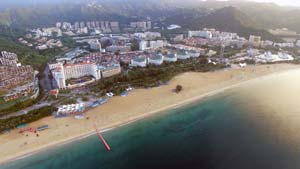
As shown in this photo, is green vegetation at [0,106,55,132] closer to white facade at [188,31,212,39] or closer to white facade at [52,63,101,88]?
white facade at [52,63,101,88]

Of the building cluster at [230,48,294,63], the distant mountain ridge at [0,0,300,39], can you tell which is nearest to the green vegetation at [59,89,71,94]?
the building cluster at [230,48,294,63]

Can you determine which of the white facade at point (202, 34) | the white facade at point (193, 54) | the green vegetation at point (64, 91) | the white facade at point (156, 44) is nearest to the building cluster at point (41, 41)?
the white facade at point (156, 44)

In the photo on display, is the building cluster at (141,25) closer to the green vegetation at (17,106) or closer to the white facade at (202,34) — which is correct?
the white facade at (202,34)

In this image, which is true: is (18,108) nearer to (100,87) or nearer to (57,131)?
(57,131)

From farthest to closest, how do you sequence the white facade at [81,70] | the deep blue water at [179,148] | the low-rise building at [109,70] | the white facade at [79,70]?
the low-rise building at [109,70]
the white facade at [81,70]
the white facade at [79,70]
the deep blue water at [179,148]

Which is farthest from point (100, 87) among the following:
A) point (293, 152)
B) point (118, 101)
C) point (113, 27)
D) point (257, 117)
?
point (113, 27)
